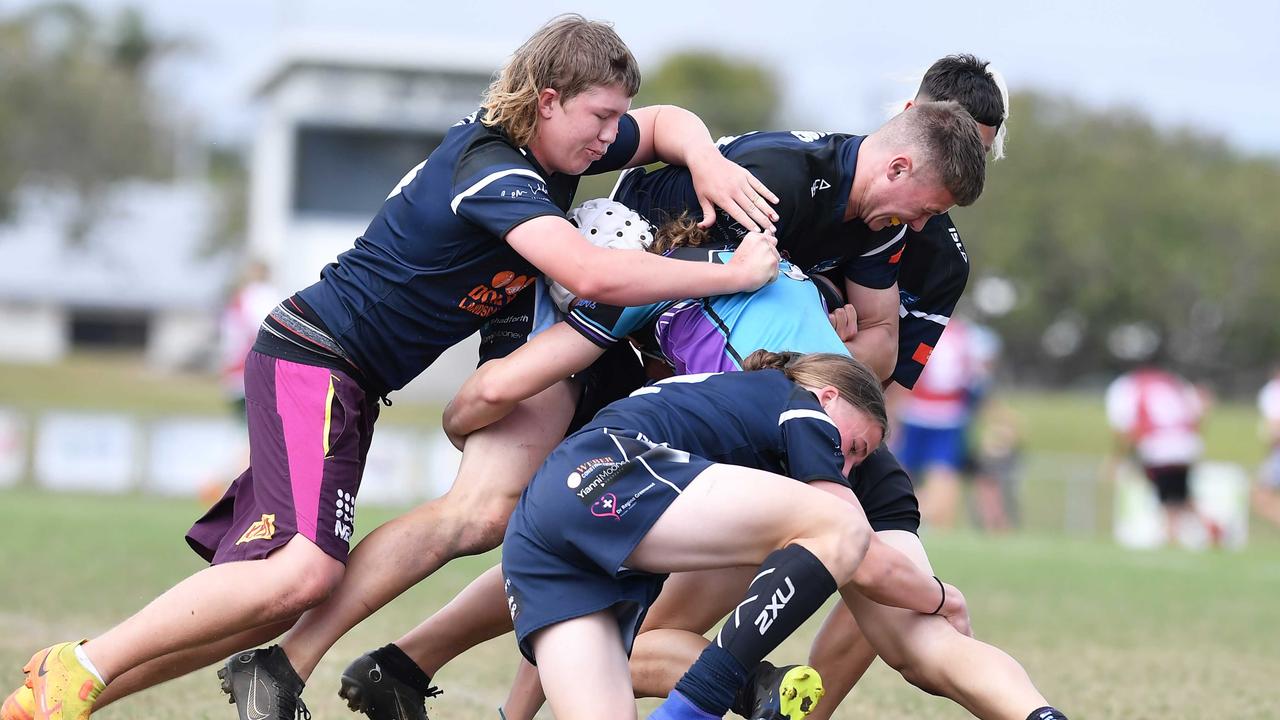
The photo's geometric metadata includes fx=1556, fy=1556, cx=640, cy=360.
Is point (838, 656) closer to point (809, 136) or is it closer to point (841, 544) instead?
point (841, 544)

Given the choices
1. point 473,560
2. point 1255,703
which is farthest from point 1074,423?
point 1255,703

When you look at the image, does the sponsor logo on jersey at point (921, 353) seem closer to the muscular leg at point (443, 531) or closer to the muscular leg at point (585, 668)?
the muscular leg at point (443, 531)

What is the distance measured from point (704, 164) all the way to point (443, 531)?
1216 mm

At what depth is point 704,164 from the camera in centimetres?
421

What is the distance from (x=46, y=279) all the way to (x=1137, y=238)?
1485 inches

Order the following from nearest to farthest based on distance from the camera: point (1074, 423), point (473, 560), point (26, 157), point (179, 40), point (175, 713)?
point (175, 713), point (473, 560), point (1074, 423), point (26, 157), point (179, 40)

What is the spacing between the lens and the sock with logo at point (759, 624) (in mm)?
3469

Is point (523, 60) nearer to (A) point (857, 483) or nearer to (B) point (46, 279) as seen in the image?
(A) point (857, 483)

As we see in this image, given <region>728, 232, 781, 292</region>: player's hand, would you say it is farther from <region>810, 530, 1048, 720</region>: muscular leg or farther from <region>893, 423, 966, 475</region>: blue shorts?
<region>893, 423, 966, 475</region>: blue shorts

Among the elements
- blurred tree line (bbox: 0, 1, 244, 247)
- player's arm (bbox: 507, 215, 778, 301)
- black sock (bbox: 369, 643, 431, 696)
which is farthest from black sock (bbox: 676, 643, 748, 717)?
blurred tree line (bbox: 0, 1, 244, 247)

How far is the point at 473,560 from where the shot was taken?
10391mm

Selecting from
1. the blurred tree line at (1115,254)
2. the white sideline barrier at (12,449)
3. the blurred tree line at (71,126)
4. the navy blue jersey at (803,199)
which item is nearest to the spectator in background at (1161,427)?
the navy blue jersey at (803,199)

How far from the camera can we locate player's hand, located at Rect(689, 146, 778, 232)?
13.4ft

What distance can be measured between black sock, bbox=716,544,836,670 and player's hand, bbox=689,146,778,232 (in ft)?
3.21
